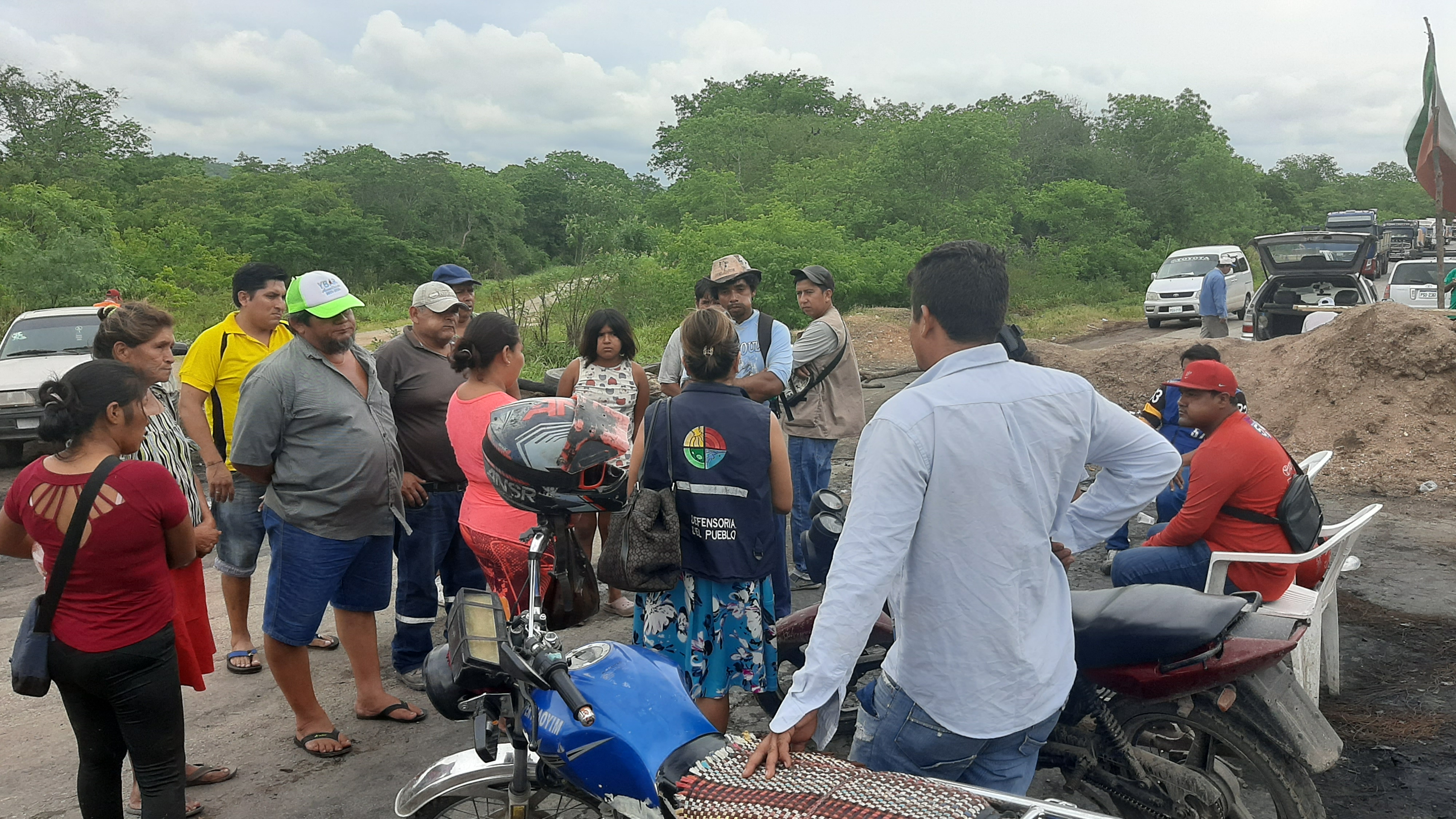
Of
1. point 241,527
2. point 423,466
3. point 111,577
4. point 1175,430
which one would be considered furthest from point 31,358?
point 1175,430

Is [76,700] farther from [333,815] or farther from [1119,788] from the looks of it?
[1119,788]

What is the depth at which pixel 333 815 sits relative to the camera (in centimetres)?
351

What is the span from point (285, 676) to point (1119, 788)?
315 centimetres

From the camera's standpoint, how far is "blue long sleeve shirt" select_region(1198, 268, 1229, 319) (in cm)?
1555

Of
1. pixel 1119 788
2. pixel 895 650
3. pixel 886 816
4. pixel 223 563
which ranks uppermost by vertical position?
pixel 895 650

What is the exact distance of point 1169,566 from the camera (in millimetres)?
3965

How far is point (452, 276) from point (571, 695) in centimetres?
412

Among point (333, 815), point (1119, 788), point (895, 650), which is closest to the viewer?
point (895, 650)

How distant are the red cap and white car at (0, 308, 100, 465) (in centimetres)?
1031

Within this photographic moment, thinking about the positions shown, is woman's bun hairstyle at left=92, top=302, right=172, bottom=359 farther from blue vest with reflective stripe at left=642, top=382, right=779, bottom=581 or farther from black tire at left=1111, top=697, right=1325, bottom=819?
black tire at left=1111, top=697, right=1325, bottom=819

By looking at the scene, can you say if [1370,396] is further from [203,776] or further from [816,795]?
[203,776]

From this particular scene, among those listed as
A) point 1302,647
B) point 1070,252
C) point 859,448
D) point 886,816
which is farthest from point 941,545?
point 1070,252

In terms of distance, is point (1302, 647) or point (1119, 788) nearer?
point (1119, 788)

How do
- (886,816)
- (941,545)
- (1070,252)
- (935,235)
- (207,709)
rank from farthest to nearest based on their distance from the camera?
(1070,252) < (935,235) < (207,709) < (941,545) < (886,816)
